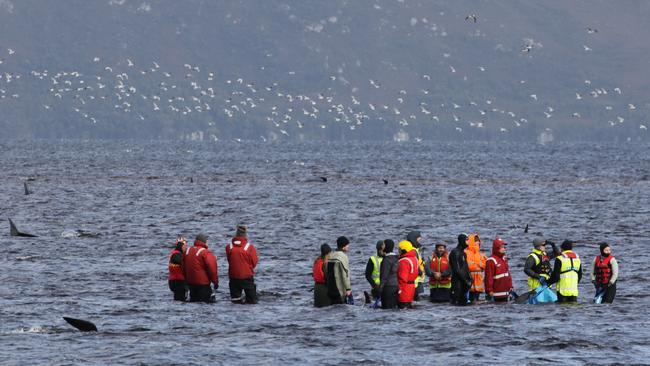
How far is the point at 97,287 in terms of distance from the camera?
4581 cm

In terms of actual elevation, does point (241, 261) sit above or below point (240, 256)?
below

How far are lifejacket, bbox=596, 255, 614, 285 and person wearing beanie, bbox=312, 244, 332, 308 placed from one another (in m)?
7.09

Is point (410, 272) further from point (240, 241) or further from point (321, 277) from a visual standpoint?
point (240, 241)

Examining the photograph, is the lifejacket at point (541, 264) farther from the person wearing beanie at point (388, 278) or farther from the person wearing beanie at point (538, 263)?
the person wearing beanie at point (388, 278)

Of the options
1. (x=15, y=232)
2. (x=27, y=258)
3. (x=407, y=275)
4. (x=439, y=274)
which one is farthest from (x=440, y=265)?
(x=15, y=232)

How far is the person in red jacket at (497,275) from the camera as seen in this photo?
37844 millimetres

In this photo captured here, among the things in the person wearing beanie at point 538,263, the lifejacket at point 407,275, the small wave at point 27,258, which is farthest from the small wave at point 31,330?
the small wave at point 27,258

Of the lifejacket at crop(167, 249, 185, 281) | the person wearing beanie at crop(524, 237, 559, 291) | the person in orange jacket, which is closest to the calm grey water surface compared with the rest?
the person in orange jacket

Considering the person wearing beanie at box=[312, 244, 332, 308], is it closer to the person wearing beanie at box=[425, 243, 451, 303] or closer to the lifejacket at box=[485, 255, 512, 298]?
the person wearing beanie at box=[425, 243, 451, 303]

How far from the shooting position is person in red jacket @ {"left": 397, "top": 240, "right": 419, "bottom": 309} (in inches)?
1447

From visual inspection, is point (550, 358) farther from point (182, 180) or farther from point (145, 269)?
point (182, 180)

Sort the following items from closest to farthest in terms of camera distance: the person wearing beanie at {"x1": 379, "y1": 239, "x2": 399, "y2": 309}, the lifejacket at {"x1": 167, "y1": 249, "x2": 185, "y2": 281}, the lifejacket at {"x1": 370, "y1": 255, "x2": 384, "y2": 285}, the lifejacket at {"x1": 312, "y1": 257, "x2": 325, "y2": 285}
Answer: the person wearing beanie at {"x1": 379, "y1": 239, "x2": 399, "y2": 309} < the lifejacket at {"x1": 370, "y1": 255, "x2": 384, "y2": 285} < the lifejacket at {"x1": 312, "y1": 257, "x2": 325, "y2": 285} < the lifejacket at {"x1": 167, "y1": 249, "x2": 185, "y2": 281}

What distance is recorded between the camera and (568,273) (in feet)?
125

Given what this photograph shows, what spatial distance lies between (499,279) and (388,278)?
3.43m
